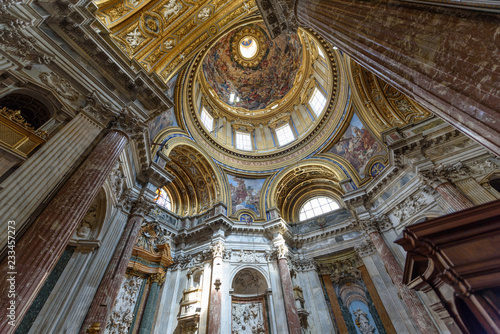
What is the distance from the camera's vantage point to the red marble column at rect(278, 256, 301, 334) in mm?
9074

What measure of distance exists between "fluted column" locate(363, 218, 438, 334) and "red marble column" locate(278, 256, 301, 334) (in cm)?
443

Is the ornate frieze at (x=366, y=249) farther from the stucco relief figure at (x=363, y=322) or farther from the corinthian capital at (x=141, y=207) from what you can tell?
the corinthian capital at (x=141, y=207)

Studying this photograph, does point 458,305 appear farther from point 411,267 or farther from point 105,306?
point 105,306

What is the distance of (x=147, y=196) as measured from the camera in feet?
28.8

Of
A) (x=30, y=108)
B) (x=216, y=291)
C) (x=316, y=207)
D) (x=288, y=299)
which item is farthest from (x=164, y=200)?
(x=316, y=207)

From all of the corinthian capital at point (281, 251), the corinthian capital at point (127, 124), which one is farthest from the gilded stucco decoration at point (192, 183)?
the corinthian capital at point (127, 124)

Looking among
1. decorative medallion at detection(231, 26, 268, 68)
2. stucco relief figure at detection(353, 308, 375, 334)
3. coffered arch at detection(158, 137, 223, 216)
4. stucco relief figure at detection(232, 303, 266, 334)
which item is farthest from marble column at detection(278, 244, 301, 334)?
decorative medallion at detection(231, 26, 268, 68)

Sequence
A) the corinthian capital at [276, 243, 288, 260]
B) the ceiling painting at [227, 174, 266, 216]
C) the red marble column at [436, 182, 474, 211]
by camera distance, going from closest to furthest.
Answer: the red marble column at [436, 182, 474, 211], the corinthian capital at [276, 243, 288, 260], the ceiling painting at [227, 174, 266, 216]

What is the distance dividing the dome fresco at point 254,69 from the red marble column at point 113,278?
1333 cm

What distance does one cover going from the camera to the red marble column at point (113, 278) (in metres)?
5.71

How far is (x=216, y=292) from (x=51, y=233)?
7558mm

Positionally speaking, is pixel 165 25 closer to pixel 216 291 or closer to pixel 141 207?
pixel 141 207

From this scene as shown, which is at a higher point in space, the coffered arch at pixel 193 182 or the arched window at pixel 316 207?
the coffered arch at pixel 193 182

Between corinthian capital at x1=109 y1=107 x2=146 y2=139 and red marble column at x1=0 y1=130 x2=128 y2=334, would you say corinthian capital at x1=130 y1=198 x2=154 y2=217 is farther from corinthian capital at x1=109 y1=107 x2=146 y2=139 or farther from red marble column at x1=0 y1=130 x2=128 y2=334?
red marble column at x1=0 y1=130 x2=128 y2=334
